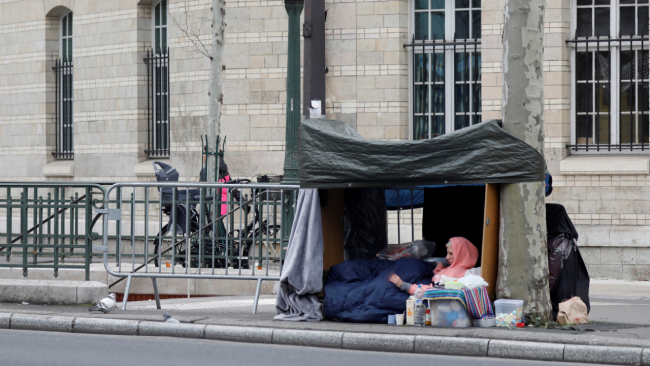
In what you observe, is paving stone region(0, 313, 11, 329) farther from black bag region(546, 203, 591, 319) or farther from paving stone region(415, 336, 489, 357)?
black bag region(546, 203, 591, 319)

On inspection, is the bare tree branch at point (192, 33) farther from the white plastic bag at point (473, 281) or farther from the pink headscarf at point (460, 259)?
the white plastic bag at point (473, 281)

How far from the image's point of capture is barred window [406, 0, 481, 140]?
15.4 metres

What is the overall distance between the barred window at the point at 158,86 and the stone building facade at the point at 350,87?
4 centimetres

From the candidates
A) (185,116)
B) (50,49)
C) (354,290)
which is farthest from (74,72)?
(354,290)

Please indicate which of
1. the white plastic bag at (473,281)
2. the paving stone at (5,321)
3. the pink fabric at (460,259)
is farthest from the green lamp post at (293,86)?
the paving stone at (5,321)

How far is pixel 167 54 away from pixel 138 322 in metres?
9.83

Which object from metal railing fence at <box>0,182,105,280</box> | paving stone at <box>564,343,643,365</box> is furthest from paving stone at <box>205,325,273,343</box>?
paving stone at <box>564,343,643,365</box>

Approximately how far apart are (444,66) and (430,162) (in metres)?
7.20

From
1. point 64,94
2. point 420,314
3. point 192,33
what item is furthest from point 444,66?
point 64,94

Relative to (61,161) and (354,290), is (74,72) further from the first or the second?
(354,290)

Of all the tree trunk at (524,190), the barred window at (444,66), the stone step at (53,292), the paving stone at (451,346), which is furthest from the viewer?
the barred window at (444,66)

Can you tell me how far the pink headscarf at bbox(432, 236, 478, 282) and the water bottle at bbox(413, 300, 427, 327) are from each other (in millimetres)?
369

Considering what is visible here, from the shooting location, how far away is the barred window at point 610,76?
1422 cm

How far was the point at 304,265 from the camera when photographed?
363 inches
